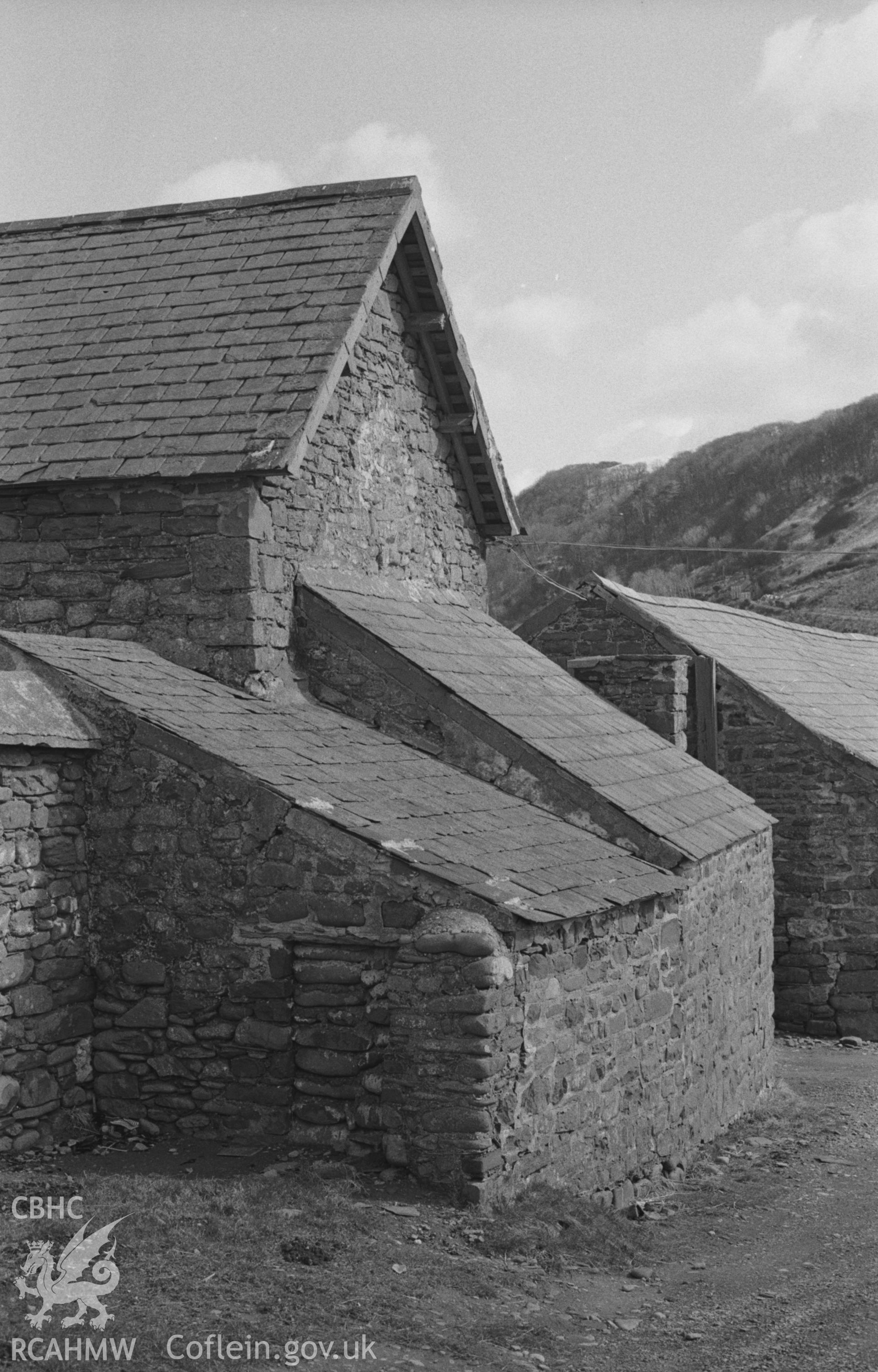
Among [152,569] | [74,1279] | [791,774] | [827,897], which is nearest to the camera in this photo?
[74,1279]

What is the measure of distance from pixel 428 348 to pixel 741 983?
20.4 feet

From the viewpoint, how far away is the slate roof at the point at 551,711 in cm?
1115

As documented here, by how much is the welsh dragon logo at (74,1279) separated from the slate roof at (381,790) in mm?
2578

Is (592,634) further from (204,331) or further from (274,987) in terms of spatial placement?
(274,987)

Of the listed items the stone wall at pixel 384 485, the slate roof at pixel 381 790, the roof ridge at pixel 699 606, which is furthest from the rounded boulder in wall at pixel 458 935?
the roof ridge at pixel 699 606

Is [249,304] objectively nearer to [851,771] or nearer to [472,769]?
[472,769]

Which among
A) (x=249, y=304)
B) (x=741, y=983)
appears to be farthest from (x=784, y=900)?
(x=249, y=304)

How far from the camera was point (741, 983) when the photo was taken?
1302 centimetres

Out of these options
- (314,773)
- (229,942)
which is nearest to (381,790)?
(314,773)

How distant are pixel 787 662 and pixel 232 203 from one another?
32.4 feet

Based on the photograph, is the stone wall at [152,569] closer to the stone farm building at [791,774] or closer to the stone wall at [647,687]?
the stone wall at [647,687]

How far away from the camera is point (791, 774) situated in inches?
686

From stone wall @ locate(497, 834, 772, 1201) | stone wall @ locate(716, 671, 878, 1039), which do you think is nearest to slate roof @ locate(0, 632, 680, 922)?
stone wall @ locate(497, 834, 772, 1201)

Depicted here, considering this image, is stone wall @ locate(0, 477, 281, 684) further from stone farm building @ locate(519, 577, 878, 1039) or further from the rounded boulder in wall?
stone farm building @ locate(519, 577, 878, 1039)
